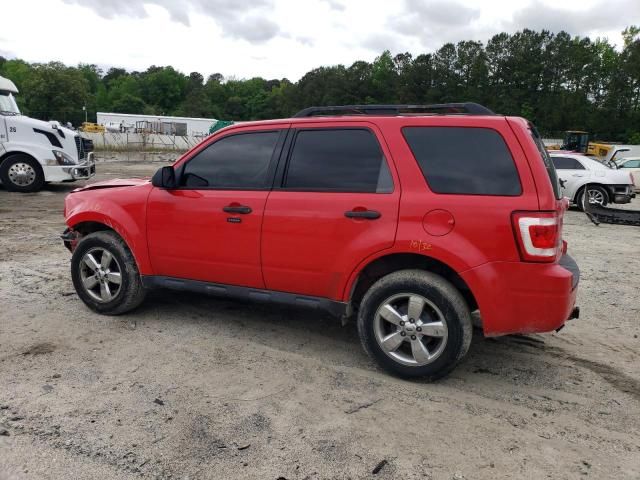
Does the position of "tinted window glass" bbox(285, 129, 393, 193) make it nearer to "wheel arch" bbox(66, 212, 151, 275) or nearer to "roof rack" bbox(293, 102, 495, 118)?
"roof rack" bbox(293, 102, 495, 118)

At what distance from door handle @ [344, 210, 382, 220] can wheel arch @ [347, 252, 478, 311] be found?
29cm

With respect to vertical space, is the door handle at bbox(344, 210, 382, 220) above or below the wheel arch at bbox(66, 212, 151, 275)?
above

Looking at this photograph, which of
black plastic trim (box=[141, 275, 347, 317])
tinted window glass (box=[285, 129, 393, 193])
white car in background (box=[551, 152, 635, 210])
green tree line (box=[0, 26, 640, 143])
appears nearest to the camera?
tinted window glass (box=[285, 129, 393, 193])

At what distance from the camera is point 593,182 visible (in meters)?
14.0

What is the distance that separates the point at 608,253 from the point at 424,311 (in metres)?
6.20

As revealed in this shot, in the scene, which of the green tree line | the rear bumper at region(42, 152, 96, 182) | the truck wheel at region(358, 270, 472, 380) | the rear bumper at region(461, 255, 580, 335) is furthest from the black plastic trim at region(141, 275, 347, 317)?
the green tree line

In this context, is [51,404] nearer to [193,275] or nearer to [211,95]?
[193,275]

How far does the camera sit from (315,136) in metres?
4.08

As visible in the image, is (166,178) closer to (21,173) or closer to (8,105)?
(21,173)

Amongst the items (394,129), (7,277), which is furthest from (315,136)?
(7,277)

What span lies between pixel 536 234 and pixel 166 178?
2.95m

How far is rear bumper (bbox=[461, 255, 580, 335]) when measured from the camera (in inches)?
132

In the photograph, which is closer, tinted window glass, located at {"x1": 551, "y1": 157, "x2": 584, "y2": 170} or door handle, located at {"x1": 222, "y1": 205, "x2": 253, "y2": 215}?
door handle, located at {"x1": 222, "y1": 205, "x2": 253, "y2": 215}

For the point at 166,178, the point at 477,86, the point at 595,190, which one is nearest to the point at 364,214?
the point at 166,178
